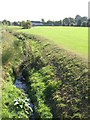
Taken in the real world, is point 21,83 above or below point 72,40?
below

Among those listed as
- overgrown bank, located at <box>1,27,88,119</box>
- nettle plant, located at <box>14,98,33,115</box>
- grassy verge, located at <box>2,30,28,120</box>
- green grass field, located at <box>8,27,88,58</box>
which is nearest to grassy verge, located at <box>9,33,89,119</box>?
overgrown bank, located at <box>1,27,88,119</box>

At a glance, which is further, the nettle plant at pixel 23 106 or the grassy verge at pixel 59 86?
the nettle plant at pixel 23 106

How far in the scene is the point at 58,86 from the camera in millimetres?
15578

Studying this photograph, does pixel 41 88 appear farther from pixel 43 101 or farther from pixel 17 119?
pixel 17 119

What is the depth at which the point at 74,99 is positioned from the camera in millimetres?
13352

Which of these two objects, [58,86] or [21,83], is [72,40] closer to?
[21,83]

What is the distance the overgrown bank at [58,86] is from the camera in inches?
505

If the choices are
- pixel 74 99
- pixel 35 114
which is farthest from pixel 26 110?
pixel 74 99

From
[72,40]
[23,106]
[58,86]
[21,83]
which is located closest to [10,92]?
[23,106]

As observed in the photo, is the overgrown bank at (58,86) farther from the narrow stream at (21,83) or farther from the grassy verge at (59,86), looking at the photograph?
the narrow stream at (21,83)

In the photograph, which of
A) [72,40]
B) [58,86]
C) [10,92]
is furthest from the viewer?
[72,40]

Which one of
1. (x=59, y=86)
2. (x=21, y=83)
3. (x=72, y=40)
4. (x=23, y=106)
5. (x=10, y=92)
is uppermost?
(x=72, y=40)

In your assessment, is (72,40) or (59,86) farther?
(72,40)

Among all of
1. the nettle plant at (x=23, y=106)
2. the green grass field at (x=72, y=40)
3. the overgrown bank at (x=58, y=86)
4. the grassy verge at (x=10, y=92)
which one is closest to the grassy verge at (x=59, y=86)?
the overgrown bank at (x=58, y=86)
